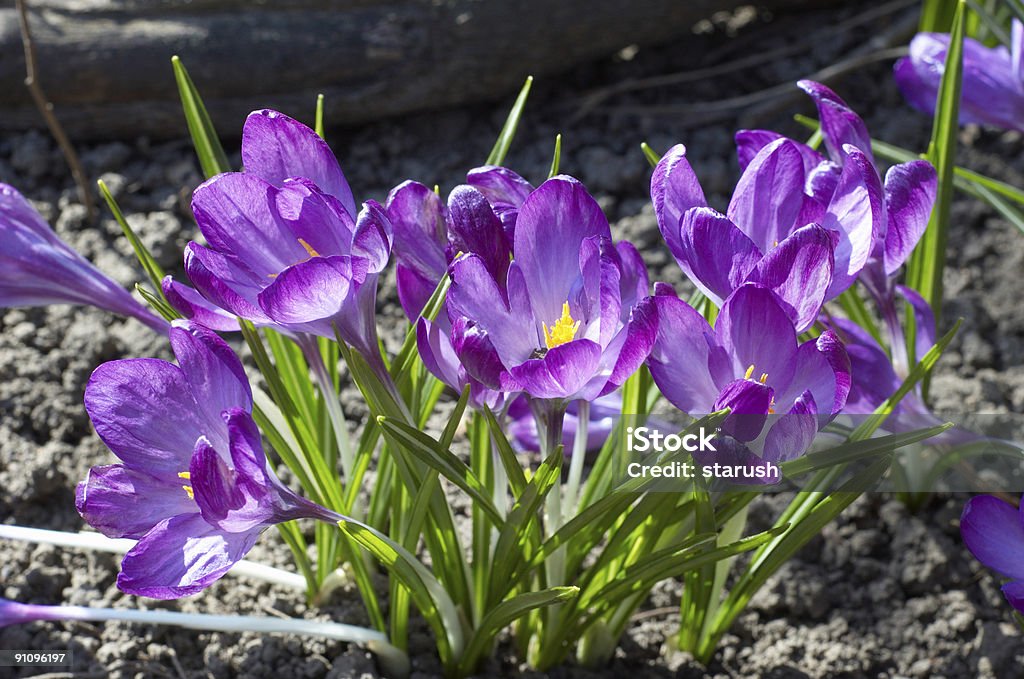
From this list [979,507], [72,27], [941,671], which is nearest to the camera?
[979,507]

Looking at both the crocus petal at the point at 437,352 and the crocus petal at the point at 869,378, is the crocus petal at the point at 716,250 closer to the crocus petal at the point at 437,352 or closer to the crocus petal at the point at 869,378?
the crocus petal at the point at 437,352

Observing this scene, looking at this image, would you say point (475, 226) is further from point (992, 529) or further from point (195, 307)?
point (992, 529)

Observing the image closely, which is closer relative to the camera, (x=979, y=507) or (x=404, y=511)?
(x=979, y=507)

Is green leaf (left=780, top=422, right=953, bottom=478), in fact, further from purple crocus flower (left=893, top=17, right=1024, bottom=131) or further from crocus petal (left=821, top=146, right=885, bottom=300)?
purple crocus flower (left=893, top=17, right=1024, bottom=131)

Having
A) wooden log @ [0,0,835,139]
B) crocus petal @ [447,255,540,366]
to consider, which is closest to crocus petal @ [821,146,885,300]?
crocus petal @ [447,255,540,366]

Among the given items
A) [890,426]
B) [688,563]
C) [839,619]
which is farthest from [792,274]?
[839,619]

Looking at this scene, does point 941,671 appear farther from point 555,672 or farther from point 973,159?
point 973,159

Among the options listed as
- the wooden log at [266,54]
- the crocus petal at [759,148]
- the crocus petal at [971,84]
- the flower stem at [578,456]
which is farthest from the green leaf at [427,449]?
the wooden log at [266,54]
